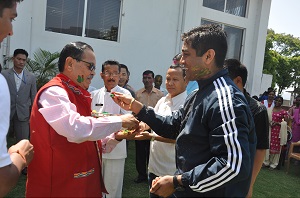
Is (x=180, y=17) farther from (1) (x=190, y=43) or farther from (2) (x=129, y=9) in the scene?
(1) (x=190, y=43)

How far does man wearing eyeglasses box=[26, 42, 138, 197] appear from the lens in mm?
1877

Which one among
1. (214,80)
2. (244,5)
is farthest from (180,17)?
(214,80)

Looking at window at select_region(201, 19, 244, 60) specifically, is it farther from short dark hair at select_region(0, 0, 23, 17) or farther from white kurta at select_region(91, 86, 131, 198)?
short dark hair at select_region(0, 0, 23, 17)

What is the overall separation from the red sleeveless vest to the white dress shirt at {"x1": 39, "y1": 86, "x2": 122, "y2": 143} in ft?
0.27

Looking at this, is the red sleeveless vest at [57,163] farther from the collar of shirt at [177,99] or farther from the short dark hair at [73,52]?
the collar of shirt at [177,99]

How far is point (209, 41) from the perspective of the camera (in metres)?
1.79

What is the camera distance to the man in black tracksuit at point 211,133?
1.52 meters

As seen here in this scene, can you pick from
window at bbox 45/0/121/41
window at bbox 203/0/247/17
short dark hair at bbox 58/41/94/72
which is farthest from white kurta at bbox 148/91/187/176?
window at bbox 203/0/247/17

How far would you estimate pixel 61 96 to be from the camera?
1.94m

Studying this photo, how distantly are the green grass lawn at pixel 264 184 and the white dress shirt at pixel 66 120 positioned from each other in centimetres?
293

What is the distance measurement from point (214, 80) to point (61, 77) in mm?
1171

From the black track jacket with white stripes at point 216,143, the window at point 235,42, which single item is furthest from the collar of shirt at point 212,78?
the window at point 235,42

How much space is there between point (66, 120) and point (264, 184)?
5.51m

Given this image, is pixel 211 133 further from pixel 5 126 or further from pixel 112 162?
pixel 112 162
